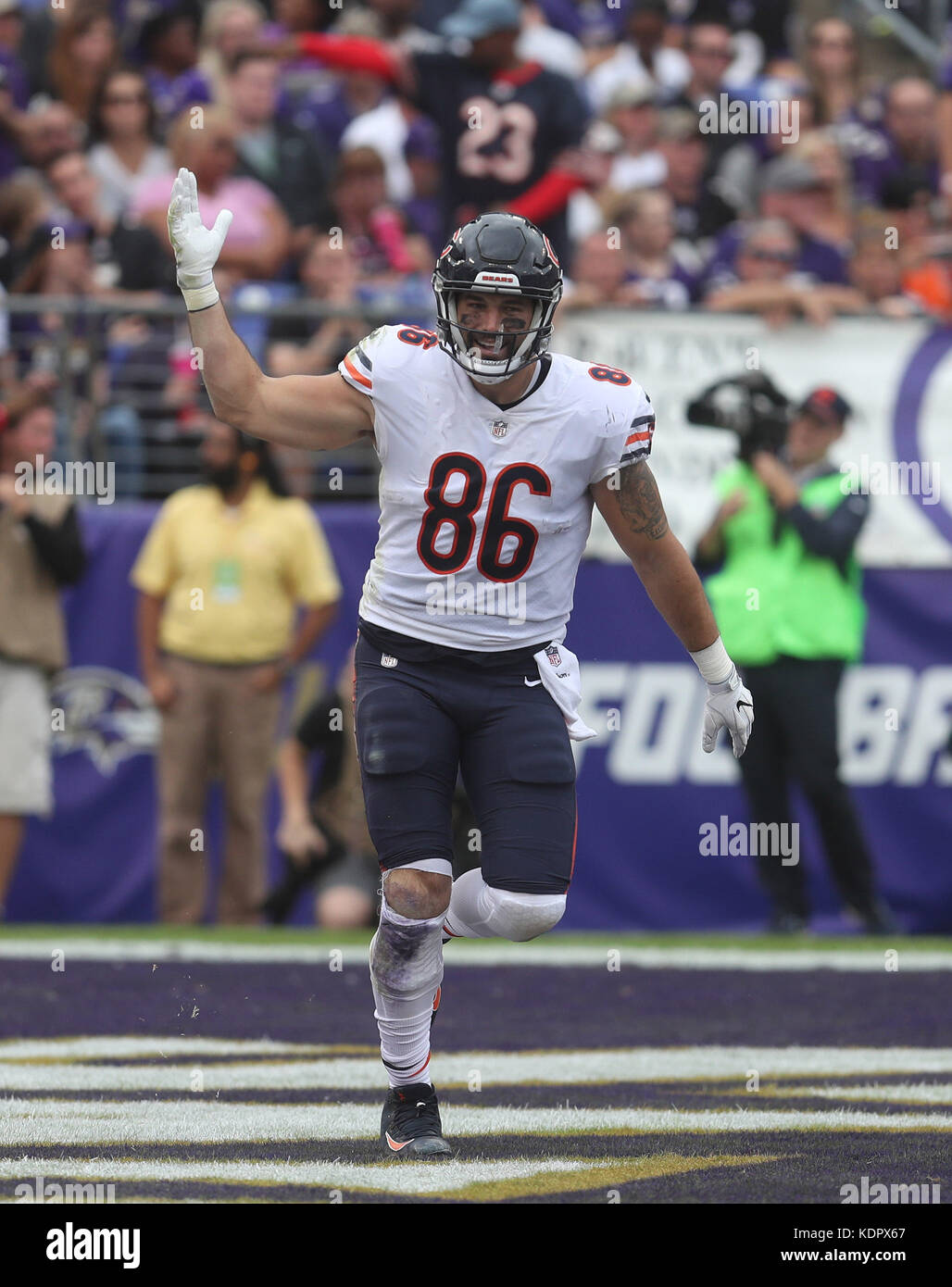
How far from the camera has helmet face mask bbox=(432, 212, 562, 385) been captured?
16.1 ft

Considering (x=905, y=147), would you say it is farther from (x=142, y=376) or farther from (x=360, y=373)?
(x=360, y=373)

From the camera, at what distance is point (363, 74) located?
12.4 meters

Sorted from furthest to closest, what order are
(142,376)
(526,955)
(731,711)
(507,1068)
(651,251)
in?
1. (651,251)
2. (142,376)
3. (526,955)
4. (507,1068)
5. (731,711)

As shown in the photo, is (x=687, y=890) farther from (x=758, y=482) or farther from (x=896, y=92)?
(x=896, y=92)

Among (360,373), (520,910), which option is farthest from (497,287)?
(520,910)

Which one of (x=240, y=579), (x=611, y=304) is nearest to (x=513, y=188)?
(x=611, y=304)

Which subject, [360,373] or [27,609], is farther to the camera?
[27,609]

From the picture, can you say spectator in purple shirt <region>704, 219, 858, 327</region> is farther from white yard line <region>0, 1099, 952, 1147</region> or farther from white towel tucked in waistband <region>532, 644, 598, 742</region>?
white yard line <region>0, 1099, 952, 1147</region>

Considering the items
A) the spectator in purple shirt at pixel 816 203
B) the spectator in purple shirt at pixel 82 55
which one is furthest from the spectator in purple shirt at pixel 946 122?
the spectator in purple shirt at pixel 82 55

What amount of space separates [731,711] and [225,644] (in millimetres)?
5074

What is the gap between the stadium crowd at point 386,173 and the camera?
10852mm

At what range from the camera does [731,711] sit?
5434 millimetres

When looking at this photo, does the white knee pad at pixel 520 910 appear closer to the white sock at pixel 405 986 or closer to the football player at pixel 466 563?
the football player at pixel 466 563
